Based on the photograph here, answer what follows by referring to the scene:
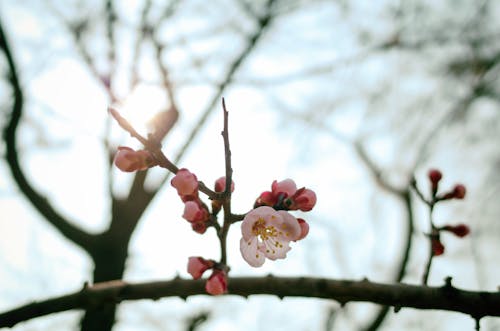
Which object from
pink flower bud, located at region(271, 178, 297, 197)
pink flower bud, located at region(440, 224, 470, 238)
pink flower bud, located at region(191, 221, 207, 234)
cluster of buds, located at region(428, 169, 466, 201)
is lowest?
pink flower bud, located at region(191, 221, 207, 234)

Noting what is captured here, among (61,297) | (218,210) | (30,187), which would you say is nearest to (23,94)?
(30,187)

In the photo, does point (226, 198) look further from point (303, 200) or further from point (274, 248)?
point (274, 248)

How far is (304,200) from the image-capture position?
1470 mm

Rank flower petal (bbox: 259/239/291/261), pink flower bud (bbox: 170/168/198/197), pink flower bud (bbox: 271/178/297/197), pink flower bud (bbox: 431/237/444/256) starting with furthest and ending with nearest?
pink flower bud (bbox: 431/237/444/256) < flower petal (bbox: 259/239/291/261) < pink flower bud (bbox: 271/178/297/197) < pink flower bud (bbox: 170/168/198/197)

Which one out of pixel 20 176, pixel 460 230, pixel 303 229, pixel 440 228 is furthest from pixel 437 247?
pixel 20 176

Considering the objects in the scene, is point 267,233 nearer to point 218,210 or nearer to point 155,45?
point 218,210

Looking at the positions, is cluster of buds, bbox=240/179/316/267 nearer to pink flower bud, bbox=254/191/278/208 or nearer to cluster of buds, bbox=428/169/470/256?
pink flower bud, bbox=254/191/278/208

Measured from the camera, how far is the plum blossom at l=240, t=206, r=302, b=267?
144 centimetres

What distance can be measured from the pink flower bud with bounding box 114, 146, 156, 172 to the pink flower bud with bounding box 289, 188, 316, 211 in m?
0.53

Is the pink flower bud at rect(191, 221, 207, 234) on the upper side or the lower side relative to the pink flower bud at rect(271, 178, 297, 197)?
lower

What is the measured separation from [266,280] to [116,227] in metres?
2.73

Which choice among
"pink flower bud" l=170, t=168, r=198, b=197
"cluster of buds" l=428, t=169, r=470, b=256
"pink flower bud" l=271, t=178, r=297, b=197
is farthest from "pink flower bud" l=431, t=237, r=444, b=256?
"pink flower bud" l=170, t=168, r=198, b=197

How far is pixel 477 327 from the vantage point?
143 cm

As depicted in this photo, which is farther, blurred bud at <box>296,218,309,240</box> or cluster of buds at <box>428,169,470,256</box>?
cluster of buds at <box>428,169,470,256</box>
